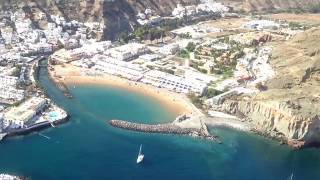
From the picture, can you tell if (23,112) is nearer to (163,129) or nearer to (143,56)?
(163,129)

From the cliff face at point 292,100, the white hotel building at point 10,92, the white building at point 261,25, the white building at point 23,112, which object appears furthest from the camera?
the white building at point 261,25

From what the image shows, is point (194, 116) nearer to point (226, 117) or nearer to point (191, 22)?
point (226, 117)

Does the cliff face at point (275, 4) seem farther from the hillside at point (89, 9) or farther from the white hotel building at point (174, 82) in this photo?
the white hotel building at point (174, 82)

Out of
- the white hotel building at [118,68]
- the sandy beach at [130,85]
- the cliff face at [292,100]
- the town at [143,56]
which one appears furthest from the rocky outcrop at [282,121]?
the white hotel building at [118,68]

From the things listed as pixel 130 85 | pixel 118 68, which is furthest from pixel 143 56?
pixel 130 85

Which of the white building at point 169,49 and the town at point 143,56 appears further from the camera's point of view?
the white building at point 169,49

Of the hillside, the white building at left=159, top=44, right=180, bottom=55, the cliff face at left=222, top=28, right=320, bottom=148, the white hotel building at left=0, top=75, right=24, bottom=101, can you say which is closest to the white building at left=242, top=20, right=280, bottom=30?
the hillside

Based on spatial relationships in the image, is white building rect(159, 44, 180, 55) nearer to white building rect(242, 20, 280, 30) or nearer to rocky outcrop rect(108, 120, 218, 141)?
white building rect(242, 20, 280, 30)
